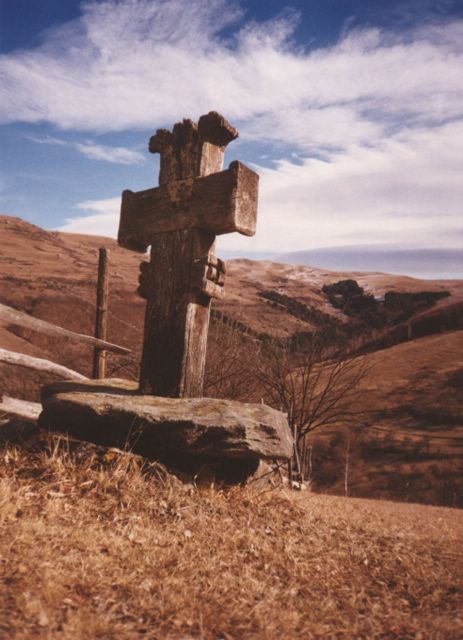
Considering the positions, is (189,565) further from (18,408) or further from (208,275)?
(18,408)

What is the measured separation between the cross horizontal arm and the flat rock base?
1854 millimetres

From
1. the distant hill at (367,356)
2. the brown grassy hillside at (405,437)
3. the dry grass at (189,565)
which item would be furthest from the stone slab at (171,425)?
the brown grassy hillside at (405,437)

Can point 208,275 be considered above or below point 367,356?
above

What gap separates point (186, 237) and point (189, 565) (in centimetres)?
323

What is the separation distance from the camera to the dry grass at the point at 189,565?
2.48m

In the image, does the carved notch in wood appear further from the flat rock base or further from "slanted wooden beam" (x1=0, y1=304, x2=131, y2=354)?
"slanted wooden beam" (x1=0, y1=304, x2=131, y2=354)

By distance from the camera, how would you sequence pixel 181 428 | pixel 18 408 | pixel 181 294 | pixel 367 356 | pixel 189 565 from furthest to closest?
1. pixel 367 356
2. pixel 18 408
3. pixel 181 294
4. pixel 181 428
5. pixel 189 565

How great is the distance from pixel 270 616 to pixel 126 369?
42.2ft

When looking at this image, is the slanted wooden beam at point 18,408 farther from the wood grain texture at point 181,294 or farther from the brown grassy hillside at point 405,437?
the brown grassy hillside at point 405,437

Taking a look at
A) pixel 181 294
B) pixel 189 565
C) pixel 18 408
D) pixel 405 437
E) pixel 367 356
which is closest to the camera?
pixel 189 565

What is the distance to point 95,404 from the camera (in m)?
4.45

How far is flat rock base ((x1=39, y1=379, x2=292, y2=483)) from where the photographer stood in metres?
4.22

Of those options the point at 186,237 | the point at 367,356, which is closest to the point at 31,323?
the point at 186,237

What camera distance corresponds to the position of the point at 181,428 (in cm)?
418
